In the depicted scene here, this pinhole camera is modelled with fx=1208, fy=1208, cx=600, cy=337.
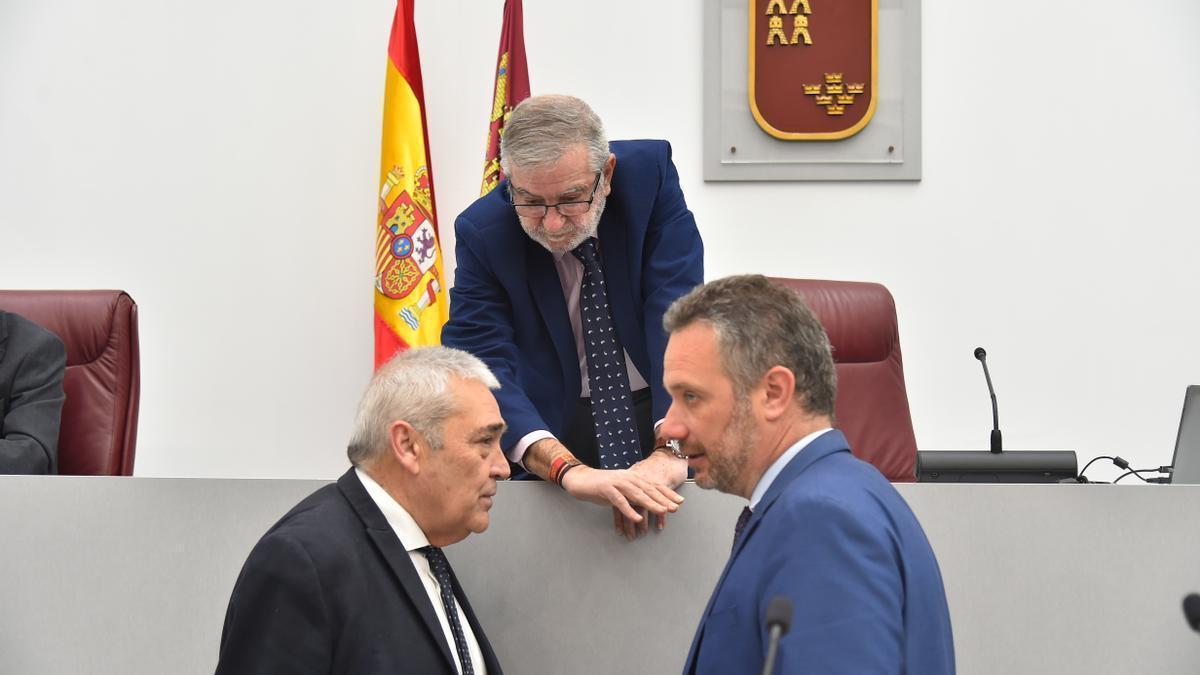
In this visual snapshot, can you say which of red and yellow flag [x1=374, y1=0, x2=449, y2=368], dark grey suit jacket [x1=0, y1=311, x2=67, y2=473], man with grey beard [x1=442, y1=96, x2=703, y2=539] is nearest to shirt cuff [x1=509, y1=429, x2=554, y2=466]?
man with grey beard [x1=442, y1=96, x2=703, y2=539]

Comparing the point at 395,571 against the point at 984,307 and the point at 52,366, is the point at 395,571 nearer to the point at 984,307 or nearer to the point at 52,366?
the point at 52,366

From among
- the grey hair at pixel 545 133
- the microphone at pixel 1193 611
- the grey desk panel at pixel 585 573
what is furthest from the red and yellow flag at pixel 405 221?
the microphone at pixel 1193 611

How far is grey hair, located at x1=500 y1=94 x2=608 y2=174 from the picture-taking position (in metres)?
2.09

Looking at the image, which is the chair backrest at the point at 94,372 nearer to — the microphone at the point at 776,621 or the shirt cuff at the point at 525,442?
the shirt cuff at the point at 525,442

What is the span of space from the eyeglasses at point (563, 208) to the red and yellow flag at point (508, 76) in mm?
1567

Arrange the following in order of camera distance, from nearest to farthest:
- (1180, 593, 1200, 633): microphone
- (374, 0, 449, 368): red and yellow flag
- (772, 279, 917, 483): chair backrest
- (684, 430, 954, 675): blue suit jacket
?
(1180, 593, 1200, 633): microphone
(684, 430, 954, 675): blue suit jacket
(772, 279, 917, 483): chair backrest
(374, 0, 449, 368): red and yellow flag

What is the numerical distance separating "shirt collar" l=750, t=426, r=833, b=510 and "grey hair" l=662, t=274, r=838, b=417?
0.04 metres

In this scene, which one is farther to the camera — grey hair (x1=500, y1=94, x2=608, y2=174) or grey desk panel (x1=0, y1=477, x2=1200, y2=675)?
grey hair (x1=500, y1=94, x2=608, y2=174)

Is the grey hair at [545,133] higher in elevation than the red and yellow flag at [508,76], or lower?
lower

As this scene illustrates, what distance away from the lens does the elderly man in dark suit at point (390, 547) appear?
1510mm

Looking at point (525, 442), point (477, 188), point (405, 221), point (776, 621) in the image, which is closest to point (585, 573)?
point (525, 442)

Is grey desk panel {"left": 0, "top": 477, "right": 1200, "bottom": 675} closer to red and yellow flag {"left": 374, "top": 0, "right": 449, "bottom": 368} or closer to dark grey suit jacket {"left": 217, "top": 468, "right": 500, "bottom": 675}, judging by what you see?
dark grey suit jacket {"left": 217, "top": 468, "right": 500, "bottom": 675}

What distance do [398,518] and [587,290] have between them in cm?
70

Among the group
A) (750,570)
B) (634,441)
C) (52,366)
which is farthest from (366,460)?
(52,366)
